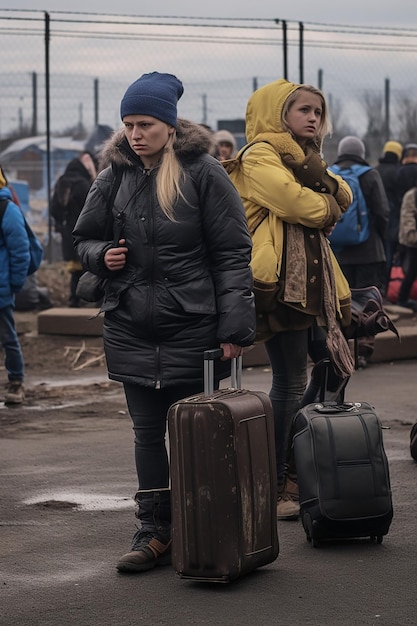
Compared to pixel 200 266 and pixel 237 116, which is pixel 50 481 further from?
pixel 237 116

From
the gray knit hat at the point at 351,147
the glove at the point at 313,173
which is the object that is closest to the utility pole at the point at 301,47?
the gray knit hat at the point at 351,147

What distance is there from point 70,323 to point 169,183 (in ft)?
26.3

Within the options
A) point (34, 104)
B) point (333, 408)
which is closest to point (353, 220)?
point (333, 408)

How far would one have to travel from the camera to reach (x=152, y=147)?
538cm

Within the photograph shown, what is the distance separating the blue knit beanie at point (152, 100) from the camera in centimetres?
535

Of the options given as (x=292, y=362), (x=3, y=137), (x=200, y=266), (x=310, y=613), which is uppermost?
(x=3, y=137)

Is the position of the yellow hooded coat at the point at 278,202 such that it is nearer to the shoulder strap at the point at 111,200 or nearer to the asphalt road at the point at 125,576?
the shoulder strap at the point at 111,200

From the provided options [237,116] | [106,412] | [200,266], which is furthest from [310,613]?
[237,116]

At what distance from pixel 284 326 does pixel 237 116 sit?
13.4 metres

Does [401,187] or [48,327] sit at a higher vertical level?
[401,187]

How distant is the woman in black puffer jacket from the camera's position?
5.34 meters

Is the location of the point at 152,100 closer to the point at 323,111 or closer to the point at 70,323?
the point at 323,111

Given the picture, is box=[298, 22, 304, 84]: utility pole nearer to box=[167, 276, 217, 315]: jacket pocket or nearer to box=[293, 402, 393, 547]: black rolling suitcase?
box=[293, 402, 393, 547]: black rolling suitcase

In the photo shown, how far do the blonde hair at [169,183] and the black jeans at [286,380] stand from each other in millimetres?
1138
